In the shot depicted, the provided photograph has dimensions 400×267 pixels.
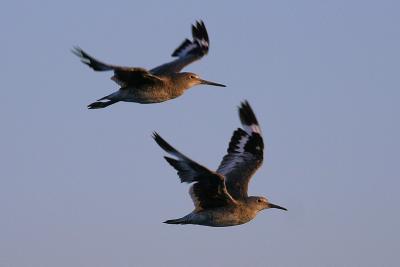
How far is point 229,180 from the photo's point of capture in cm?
1542

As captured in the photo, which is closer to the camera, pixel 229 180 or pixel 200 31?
pixel 229 180

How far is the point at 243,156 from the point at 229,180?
862 mm

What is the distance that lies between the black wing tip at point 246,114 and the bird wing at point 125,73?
182 cm

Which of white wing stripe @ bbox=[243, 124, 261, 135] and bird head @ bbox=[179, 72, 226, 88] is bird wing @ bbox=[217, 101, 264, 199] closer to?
white wing stripe @ bbox=[243, 124, 261, 135]

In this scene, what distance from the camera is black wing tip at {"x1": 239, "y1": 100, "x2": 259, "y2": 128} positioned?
16.9m

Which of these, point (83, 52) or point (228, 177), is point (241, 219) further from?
point (83, 52)

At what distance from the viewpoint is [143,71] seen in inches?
599

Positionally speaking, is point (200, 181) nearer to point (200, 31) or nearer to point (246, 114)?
point (246, 114)

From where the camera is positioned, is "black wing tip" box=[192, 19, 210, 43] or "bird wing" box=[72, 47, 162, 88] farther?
"black wing tip" box=[192, 19, 210, 43]

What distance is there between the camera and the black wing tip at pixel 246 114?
16920mm

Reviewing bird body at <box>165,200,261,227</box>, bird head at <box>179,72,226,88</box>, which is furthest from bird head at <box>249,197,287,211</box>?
bird head at <box>179,72,226,88</box>

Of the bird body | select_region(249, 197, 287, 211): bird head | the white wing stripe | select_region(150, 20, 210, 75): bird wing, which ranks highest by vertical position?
select_region(150, 20, 210, 75): bird wing

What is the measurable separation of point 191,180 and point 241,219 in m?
1.44

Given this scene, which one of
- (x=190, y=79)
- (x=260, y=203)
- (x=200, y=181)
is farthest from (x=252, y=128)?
(x=200, y=181)
